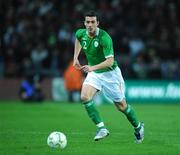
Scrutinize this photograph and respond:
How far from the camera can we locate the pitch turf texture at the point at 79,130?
11.0 meters

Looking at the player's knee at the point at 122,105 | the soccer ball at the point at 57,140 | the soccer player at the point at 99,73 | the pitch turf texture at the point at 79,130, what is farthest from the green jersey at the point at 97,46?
the soccer ball at the point at 57,140

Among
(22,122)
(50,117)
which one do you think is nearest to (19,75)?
(50,117)

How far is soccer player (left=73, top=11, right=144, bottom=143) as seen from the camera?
39.7ft

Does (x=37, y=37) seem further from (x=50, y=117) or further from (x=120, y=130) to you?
(x=120, y=130)

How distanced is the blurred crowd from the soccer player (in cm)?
1383

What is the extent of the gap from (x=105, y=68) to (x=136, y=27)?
15.7 metres

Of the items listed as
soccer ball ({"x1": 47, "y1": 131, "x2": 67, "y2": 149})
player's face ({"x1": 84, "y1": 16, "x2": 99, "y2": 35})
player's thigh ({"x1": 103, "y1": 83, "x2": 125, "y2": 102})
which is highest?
player's face ({"x1": 84, "y1": 16, "x2": 99, "y2": 35})

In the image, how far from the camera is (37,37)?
88.0ft

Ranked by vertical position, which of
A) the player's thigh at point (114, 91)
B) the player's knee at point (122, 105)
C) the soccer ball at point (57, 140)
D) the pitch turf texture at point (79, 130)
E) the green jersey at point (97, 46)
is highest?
the green jersey at point (97, 46)

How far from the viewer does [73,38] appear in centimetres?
2667

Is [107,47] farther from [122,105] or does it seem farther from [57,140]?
[57,140]

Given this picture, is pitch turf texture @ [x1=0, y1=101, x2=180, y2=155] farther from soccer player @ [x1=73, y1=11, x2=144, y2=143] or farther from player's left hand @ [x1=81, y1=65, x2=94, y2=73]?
player's left hand @ [x1=81, y1=65, x2=94, y2=73]

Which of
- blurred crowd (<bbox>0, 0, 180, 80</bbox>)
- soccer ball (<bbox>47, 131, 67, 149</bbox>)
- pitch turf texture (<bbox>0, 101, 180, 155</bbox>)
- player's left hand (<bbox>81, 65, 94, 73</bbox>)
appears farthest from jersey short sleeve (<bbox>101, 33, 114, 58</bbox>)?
blurred crowd (<bbox>0, 0, 180, 80</bbox>)

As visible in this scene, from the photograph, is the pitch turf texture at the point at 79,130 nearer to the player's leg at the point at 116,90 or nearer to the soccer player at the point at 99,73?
the soccer player at the point at 99,73
